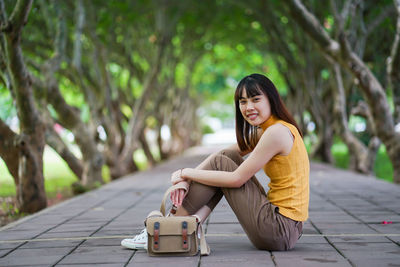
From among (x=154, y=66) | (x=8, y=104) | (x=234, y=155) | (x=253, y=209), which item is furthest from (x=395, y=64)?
(x=8, y=104)

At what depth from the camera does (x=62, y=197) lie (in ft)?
33.8

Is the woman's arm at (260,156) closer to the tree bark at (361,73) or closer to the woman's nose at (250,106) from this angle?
the woman's nose at (250,106)

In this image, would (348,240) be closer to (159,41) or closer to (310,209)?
(310,209)

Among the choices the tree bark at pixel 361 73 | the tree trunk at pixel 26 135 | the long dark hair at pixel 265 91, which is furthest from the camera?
the tree bark at pixel 361 73

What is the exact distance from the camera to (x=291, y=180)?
12.6ft

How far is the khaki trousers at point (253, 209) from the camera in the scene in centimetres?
380

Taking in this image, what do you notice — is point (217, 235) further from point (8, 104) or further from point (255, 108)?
point (8, 104)

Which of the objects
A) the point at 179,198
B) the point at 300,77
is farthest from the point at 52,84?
the point at 300,77

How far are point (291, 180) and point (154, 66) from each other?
11.4 meters

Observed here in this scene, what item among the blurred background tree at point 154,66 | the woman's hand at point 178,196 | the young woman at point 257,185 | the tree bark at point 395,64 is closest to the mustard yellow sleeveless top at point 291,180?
the young woman at point 257,185

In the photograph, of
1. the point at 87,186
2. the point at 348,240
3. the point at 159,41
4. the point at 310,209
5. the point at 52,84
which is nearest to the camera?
the point at 348,240

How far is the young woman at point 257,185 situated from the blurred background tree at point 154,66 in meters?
3.74

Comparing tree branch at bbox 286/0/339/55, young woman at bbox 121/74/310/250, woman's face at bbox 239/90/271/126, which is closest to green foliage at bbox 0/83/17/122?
young woman at bbox 121/74/310/250

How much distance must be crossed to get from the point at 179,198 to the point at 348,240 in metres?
1.60
